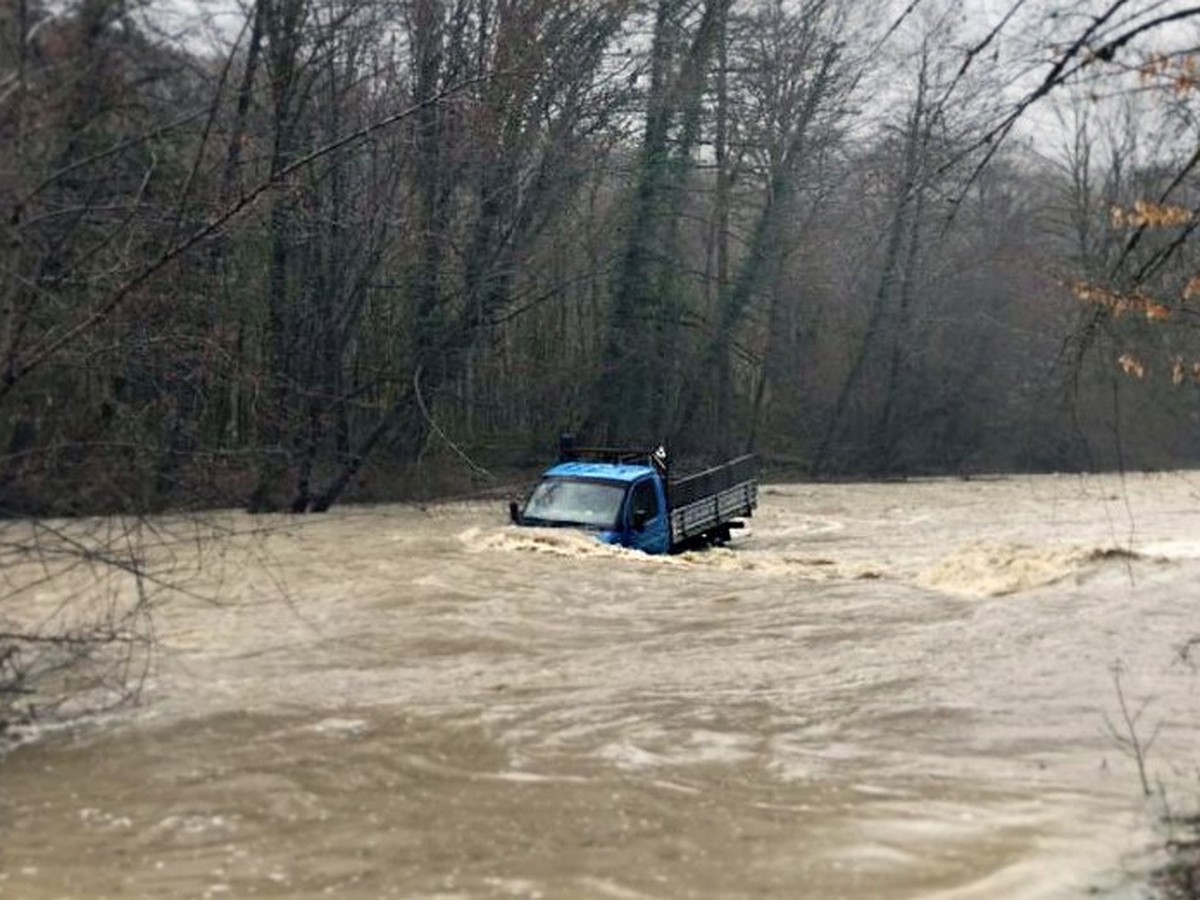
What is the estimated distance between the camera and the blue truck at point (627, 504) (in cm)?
2061

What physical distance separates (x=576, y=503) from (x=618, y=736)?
406 inches

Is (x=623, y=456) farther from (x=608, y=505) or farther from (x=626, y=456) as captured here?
(x=608, y=505)

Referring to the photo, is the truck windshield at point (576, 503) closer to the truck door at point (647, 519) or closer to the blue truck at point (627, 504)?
the blue truck at point (627, 504)

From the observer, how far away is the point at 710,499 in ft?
77.0

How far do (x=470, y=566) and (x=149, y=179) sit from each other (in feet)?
30.7

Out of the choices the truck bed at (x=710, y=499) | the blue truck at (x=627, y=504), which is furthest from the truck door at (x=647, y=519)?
the truck bed at (x=710, y=499)

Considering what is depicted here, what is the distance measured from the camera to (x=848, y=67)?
3638 cm

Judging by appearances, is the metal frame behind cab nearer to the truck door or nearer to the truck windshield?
the truck door

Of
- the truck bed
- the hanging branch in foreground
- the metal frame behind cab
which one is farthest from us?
the metal frame behind cab

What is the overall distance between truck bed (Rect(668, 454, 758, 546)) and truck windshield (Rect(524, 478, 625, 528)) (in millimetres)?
1178

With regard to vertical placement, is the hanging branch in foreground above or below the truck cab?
above

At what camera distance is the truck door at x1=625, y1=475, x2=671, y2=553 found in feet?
67.5

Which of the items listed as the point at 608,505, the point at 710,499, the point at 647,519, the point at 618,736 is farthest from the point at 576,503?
the point at 618,736

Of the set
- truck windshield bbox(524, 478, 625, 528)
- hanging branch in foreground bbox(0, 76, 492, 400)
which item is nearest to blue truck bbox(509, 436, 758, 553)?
truck windshield bbox(524, 478, 625, 528)
